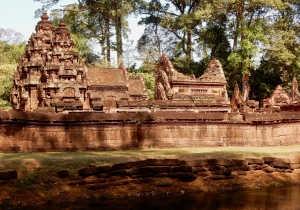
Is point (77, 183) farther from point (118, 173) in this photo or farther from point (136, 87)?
point (136, 87)

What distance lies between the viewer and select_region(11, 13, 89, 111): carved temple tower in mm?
31109

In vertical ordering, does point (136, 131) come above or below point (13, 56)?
below

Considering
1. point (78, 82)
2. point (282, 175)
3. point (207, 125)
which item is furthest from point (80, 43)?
point (282, 175)

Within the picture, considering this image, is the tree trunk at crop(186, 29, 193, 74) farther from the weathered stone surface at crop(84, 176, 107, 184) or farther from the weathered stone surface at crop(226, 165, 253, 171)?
the weathered stone surface at crop(84, 176, 107, 184)

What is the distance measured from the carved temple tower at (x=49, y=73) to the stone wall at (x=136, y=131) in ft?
25.0

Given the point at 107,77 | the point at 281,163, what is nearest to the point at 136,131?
the point at 281,163

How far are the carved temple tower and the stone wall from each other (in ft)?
25.0

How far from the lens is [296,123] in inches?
781

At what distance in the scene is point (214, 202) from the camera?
12031 millimetres

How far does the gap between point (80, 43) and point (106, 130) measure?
45.7 meters

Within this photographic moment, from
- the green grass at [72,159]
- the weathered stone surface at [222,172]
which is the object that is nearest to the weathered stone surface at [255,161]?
the green grass at [72,159]

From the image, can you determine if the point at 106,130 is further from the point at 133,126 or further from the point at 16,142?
the point at 16,142

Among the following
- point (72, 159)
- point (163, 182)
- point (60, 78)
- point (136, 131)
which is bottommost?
point (163, 182)

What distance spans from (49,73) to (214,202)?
81.8 ft
